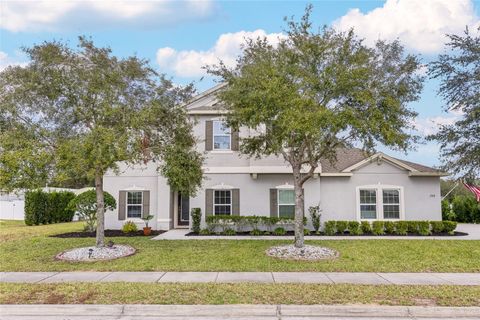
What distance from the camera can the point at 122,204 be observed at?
18312 millimetres

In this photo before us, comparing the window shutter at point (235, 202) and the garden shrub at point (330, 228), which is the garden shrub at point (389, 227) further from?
the window shutter at point (235, 202)

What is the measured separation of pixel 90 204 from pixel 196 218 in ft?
15.4

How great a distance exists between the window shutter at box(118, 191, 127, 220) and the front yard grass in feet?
33.2

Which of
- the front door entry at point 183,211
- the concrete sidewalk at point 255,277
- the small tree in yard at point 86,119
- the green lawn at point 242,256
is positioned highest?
the small tree in yard at point 86,119

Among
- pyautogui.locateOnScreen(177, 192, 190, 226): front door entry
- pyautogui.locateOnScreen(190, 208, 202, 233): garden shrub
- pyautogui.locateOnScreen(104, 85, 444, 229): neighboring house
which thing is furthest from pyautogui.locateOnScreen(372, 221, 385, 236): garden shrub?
pyautogui.locateOnScreen(177, 192, 190, 226): front door entry

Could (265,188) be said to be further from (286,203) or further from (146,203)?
(146,203)

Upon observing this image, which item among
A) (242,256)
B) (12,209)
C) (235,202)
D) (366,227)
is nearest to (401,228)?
(366,227)

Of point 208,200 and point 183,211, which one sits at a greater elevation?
point 208,200

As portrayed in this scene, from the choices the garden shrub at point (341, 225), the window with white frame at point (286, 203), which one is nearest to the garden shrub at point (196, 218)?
the window with white frame at point (286, 203)

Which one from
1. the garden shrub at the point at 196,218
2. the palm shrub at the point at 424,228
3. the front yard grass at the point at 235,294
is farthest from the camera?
the garden shrub at the point at 196,218

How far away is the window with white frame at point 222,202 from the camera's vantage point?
17594 mm

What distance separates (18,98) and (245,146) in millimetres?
7084

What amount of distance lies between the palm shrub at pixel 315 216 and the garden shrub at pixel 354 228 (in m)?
1.36

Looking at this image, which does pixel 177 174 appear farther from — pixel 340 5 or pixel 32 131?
pixel 340 5
